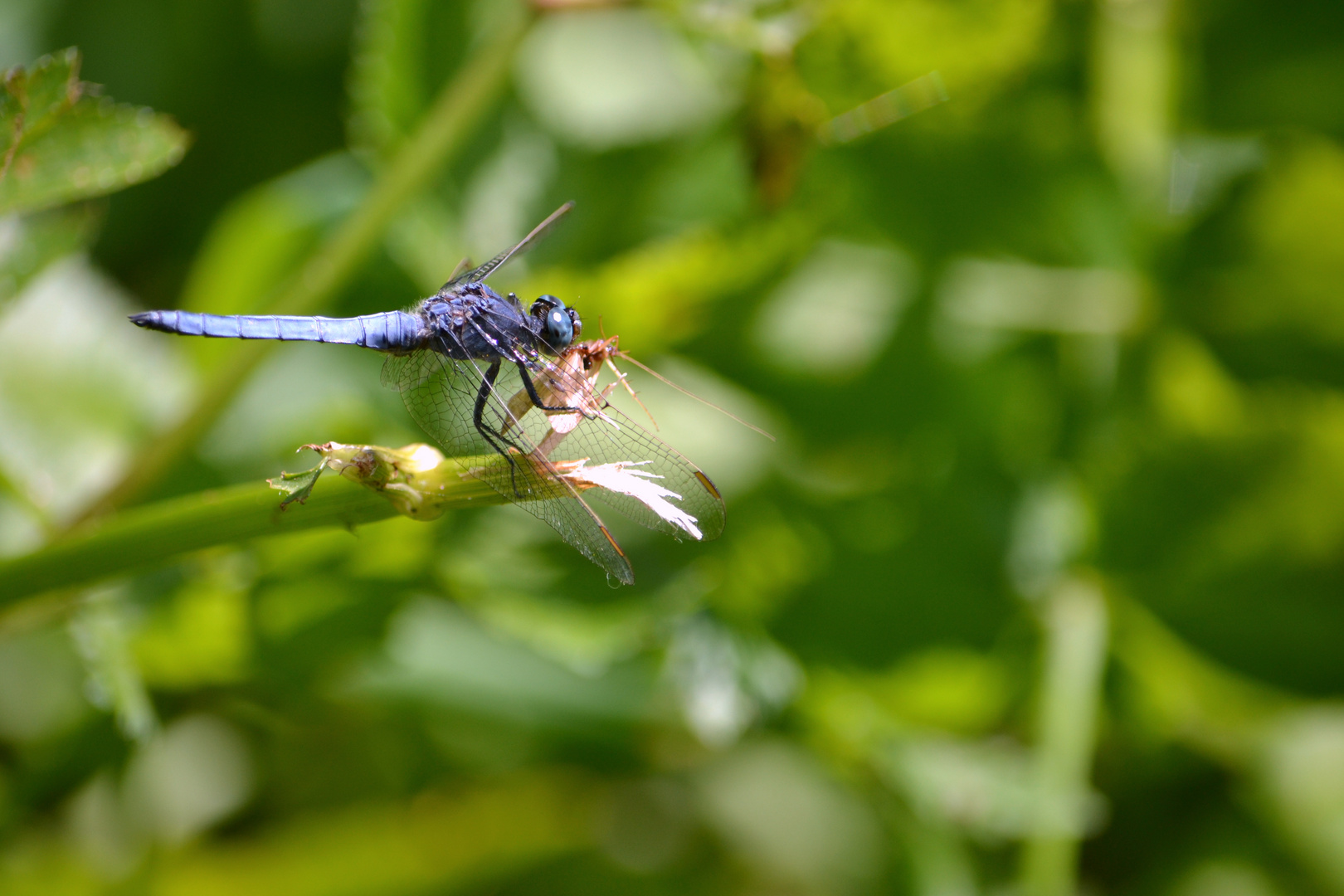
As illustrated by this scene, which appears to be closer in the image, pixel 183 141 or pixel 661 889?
pixel 183 141

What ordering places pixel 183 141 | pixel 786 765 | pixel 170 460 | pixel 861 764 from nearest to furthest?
1. pixel 183 141
2. pixel 170 460
3. pixel 861 764
4. pixel 786 765

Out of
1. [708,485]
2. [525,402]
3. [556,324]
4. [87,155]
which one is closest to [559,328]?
[556,324]

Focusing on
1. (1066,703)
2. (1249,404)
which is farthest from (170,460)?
(1249,404)

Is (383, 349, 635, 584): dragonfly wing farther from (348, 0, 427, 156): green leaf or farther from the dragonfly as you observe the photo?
(348, 0, 427, 156): green leaf

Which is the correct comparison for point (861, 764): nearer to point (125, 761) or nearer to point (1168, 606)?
point (1168, 606)

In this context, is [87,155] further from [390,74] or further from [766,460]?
[766,460]

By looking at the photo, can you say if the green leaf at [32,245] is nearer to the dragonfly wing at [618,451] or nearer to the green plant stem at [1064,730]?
the dragonfly wing at [618,451]

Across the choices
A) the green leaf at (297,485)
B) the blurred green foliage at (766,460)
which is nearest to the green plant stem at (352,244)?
the blurred green foliage at (766,460)
